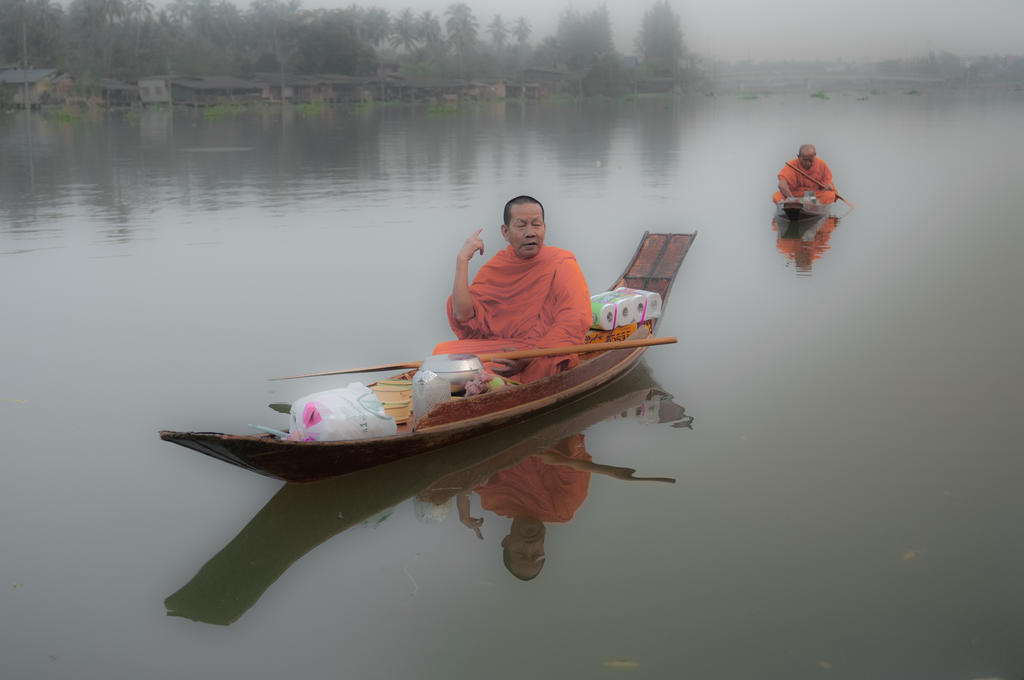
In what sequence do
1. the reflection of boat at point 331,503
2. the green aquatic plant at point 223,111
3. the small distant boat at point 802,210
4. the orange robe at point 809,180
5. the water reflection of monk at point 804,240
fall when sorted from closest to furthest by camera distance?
the reflection of boat at point 331,503
the water reflection of monk at point 804,240
the small distant boat at point 802,210
the orange robe at point 809,180
the green aquatic plant at point 223,111

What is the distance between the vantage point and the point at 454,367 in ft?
17.2

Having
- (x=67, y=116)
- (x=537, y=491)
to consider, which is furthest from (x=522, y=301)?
(x=67, y=116)

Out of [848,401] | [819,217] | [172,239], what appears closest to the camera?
[848,401]

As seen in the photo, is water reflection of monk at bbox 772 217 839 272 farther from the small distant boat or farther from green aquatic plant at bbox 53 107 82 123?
green aquatic plant at bbox 53 107 82 123

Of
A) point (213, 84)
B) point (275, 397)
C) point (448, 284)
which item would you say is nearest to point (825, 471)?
point (275, 397)

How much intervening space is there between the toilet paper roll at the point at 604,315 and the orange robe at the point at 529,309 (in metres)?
0.58

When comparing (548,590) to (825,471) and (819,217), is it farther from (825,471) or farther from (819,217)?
(819,217)

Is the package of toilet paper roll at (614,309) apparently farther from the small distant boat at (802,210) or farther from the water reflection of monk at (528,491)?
the small distant boat at (802,210)

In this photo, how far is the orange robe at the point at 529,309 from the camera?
5730mm

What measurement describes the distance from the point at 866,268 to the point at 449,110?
5082 centimetres

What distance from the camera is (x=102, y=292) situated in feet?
30.5

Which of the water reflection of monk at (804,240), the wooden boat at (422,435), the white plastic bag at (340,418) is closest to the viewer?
the wooden boat at (422,435)

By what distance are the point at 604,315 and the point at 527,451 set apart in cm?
139

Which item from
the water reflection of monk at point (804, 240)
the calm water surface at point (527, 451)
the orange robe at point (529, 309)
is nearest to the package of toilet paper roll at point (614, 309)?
the calm water surface at point (527, 451)
